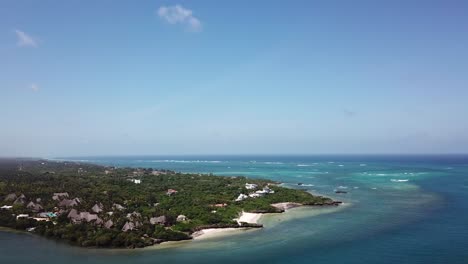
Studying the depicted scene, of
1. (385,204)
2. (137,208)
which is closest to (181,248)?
(137,208)

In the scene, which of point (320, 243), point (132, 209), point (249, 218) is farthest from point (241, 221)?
point (132, 209)

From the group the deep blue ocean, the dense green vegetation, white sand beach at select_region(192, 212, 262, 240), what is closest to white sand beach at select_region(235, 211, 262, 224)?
white sand beach at select_region(192, 212, 262, 240)

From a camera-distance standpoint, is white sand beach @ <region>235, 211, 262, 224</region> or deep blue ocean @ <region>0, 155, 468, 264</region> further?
white sand beach @ <region>235, 211, 262, 224</region>

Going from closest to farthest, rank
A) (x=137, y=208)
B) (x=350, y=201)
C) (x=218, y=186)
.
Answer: (x=137, y=208) < (x=350, y=201) < (x=218, y=186)

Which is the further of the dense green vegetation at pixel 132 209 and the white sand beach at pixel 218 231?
the white sand beach at pixel 218 231

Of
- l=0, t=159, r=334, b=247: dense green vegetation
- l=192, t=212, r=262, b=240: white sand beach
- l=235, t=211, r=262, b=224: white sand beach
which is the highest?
l=0, t=159, r=334, b=247: dense green vegetation

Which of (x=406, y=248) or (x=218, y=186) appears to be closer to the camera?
(x=406, y=248)

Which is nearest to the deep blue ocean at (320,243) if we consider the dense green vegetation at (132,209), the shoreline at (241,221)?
the shoreline at (241,221)

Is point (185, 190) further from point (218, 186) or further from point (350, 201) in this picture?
point (350, 201)

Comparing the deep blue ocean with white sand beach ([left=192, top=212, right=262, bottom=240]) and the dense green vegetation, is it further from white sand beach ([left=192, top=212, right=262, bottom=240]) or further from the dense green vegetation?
the dense green vegetation

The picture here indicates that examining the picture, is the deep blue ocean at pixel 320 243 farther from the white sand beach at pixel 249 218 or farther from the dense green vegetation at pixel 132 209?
the dense green vegetation at pixel 132 209

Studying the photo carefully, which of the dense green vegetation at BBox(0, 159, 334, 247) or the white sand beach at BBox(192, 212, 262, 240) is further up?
the dense green vegetation at BBox(0, 159, 334, 247)
